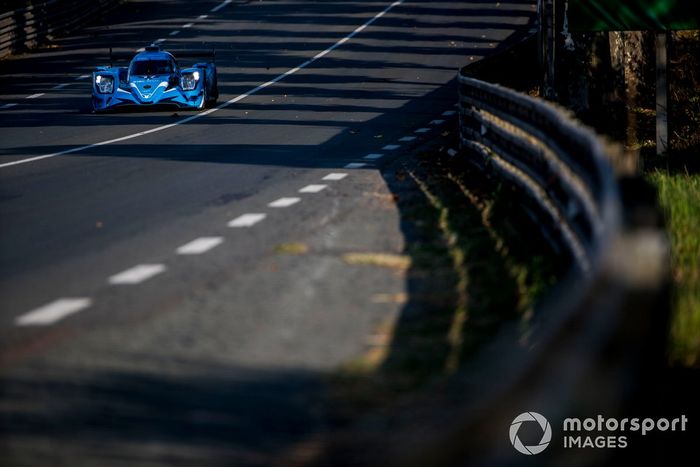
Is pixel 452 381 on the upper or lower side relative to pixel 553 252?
upper

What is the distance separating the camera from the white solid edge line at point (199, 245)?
33.9 feet

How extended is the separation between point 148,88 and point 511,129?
49.4 ft

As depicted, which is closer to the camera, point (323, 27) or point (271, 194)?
point (271, 194)

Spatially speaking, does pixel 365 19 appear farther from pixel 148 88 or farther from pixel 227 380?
pixel 227 380

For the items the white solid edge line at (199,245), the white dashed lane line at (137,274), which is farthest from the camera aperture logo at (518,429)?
the white solid edge line at (199,245)

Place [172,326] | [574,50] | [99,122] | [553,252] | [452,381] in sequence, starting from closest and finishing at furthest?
1. [452,381]
2. [172,326]
3. [553,252]
4. [574,50]
5. [99,122]

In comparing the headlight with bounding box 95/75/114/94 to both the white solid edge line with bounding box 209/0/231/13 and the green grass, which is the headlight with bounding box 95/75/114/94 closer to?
the green grass

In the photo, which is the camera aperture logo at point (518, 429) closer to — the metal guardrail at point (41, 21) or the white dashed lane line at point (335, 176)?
the white dashed lane line at point (335, 176)

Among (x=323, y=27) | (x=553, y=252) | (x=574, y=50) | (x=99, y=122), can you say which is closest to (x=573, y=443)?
(x=553, y=252)

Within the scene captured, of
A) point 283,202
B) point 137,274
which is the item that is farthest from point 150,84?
point 137,274

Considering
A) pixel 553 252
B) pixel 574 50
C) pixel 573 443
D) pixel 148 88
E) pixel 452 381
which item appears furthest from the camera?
pixel 148 88

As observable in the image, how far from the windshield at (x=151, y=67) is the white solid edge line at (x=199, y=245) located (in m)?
18.2

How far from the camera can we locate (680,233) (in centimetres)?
1038

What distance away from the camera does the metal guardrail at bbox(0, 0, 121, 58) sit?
4503cm
